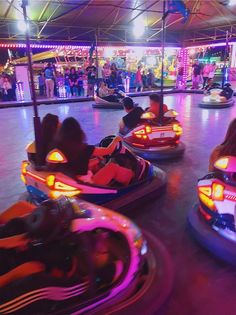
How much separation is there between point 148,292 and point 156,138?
6.49ft

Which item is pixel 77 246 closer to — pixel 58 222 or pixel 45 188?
pixel 58 222

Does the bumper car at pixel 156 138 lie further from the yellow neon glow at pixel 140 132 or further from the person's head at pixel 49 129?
the person's head at pixel 49 129

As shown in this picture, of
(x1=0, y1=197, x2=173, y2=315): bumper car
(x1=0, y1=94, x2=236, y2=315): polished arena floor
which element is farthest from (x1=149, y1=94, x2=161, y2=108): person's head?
(x1=0, y1=197, x2=173, y2=315): bumper car

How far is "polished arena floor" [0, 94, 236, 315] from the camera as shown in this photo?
1.21 m

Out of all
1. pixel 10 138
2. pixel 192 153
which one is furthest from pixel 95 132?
pixel 192 153

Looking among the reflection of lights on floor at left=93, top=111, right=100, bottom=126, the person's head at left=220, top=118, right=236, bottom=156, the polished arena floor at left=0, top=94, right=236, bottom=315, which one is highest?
the person's head at left=220, top=118, right=236, bottom=156

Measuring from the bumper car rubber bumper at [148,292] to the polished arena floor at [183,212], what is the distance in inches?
1.9

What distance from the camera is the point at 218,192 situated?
1414 millimetres

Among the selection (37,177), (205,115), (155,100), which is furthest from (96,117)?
(37,177)

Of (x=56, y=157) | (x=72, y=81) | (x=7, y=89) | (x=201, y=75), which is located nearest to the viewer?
(x=56, y=157)

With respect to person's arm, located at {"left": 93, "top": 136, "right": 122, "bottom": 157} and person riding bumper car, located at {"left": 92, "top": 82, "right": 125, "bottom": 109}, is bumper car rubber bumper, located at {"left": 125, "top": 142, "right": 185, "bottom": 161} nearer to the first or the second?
person's arm, located at {"left": 93, "top": 136, "right": 122, "bottom": 157}

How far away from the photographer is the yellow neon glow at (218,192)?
140 centimetres

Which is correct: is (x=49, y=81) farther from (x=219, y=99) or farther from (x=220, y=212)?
(x=220, y=212)

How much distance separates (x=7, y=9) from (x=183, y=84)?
19.2 ft
